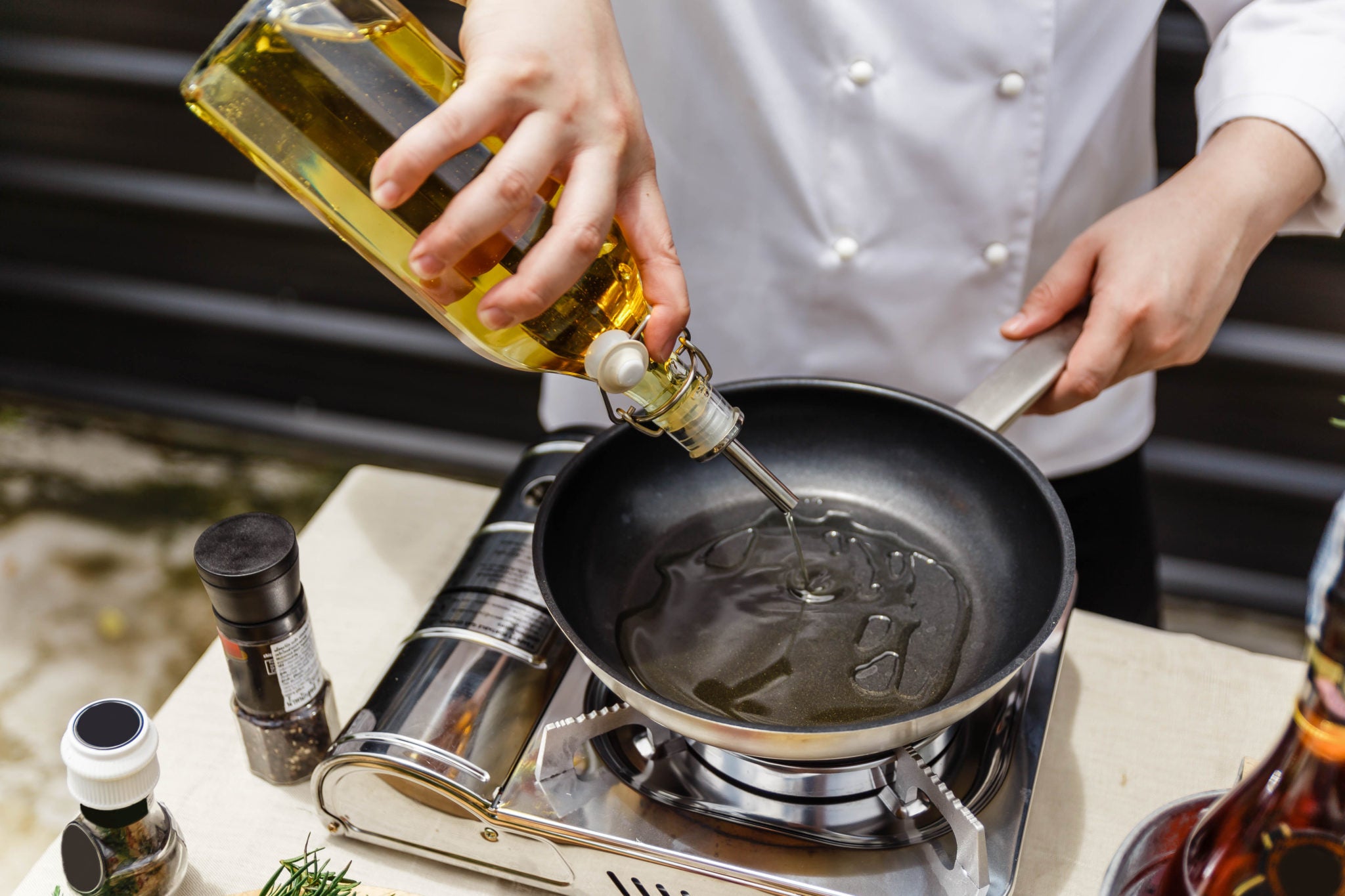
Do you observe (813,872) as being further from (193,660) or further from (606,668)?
(193,660)

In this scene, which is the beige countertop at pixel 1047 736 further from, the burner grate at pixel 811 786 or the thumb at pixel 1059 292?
the thumb at pixel 1059 292

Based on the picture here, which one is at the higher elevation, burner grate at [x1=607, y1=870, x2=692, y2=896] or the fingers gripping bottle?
the fingers gripping bottle

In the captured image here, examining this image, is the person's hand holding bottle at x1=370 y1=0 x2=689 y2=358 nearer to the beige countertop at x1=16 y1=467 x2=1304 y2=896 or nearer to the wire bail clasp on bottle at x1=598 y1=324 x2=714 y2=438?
the wire bail clasp on bottle at x1=598 y1=324 x2=714 y2=438

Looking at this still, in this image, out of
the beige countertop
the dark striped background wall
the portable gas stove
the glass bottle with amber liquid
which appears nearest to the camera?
the glass bottle with amber liquid

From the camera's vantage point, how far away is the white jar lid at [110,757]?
70 centimetres

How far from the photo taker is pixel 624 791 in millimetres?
772

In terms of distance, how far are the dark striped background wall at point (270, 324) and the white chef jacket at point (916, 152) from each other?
0.86m

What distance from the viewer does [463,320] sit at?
2.51 feet

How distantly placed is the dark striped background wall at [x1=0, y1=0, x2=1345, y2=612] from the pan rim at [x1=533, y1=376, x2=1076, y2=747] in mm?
1229

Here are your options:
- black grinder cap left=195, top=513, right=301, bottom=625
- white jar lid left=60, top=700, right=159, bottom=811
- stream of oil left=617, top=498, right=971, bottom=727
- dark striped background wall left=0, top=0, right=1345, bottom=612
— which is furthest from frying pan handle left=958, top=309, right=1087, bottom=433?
dark striped background wall left=0, top=0, right=1345, bottom=612

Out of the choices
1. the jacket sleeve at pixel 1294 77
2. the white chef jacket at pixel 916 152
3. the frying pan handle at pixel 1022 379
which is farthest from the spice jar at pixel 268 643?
the jacket sleeve at pixel 1294 77

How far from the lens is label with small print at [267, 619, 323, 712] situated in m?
0.81

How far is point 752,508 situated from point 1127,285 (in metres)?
0.38

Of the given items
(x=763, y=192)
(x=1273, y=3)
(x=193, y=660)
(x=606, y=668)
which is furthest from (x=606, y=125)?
(x=193, y=660)
